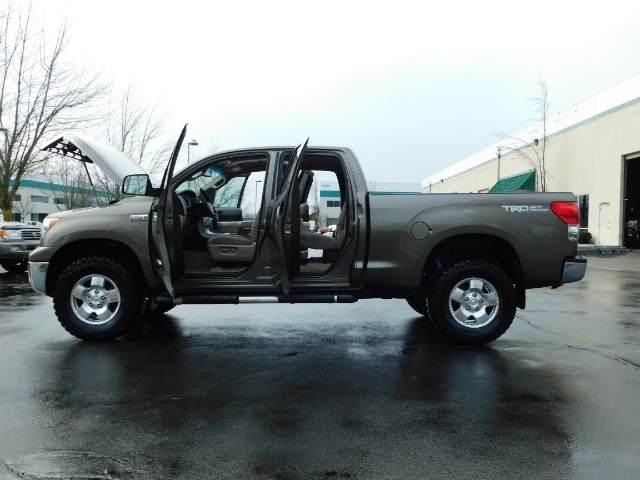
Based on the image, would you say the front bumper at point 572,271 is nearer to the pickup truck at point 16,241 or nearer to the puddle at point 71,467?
the puddle at point 71,467

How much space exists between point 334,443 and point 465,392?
138 cm

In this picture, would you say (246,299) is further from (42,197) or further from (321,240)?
(42,197)

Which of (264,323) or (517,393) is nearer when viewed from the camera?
(517,393)

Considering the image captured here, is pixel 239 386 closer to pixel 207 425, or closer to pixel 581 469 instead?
pixel 207 425

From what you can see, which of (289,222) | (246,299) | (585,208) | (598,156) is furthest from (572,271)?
(585,208)

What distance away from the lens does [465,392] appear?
4.25 metres

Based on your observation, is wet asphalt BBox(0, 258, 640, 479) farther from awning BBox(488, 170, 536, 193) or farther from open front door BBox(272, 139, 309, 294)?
awning BBox(488, 170, 536, 193)

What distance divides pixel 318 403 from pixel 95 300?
2916 millimetres

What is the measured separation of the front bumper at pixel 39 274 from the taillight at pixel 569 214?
5.12m

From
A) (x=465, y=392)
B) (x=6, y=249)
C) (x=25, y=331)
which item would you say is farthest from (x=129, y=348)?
(x=6, y=249)

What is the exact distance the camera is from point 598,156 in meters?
24.7

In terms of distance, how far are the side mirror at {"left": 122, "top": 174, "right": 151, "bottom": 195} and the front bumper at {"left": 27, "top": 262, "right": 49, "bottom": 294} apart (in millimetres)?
1167

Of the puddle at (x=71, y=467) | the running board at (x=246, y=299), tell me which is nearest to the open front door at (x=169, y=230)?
the running board at (x=246, y=299)

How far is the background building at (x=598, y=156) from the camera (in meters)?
22.7
